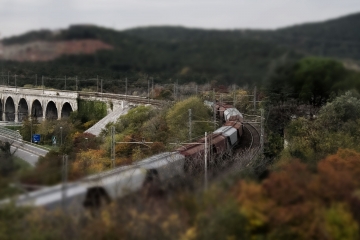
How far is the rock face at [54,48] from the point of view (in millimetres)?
6945

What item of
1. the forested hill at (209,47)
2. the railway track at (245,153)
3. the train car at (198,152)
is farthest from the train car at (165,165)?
the forested hill at (209,47)

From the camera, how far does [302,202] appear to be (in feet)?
16.9

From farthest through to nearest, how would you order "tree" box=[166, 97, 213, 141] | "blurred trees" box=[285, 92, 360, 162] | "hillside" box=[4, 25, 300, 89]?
"tree" box=[166, 97, 213, 141] → "blurred trees" box=[285, 92, 360, 162] → "hillside" box=[4, 25, 300, 89]

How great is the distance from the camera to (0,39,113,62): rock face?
6945mm

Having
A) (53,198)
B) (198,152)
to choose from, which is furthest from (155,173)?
(198,152)

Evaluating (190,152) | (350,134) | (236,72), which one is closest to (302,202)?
(236,72)

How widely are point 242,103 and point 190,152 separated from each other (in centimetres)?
1312

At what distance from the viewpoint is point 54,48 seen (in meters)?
7.01

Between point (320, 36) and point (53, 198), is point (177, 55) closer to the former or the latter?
point (320, 36)

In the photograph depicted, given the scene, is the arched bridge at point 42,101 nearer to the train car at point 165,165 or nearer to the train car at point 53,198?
the train car at point 165,165

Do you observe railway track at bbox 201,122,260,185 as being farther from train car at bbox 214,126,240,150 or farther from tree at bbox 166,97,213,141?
tree at bbox 166,97,213,141

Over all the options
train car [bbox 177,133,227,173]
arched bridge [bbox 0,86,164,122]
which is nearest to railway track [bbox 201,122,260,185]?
train car [bbox 177,133,227,173]

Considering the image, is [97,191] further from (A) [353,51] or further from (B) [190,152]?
(B) [190,152]

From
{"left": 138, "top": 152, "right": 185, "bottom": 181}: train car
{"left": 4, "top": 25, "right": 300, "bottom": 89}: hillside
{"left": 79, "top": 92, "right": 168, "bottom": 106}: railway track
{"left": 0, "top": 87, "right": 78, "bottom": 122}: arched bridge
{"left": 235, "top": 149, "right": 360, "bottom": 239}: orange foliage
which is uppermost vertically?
{"left": 4, "top": 25, "right": 300, "bottom": 89}: hillside
